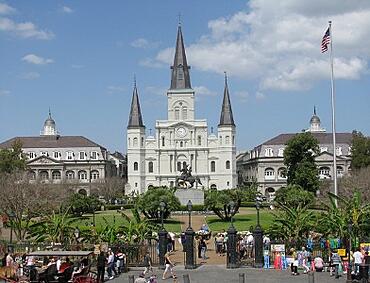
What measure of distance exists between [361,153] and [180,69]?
181ft

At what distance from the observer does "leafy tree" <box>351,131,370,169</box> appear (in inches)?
3280

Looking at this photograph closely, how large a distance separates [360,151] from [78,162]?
2535 inches

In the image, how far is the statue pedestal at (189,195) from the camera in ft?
240

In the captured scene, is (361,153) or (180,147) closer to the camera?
(361,153)

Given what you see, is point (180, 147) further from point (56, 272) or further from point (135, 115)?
point (56, 272)

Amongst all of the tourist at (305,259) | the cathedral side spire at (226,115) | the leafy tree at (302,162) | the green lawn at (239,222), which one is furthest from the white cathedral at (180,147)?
the tourist at (305,259)

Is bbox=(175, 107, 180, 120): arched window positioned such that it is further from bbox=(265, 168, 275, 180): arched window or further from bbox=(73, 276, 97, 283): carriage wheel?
bbox=(73, 276, 97, 283): carriage wheel

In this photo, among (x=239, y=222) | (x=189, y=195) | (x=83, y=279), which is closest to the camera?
(x=83, y=279)

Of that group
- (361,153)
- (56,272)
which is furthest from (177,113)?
(56,272)

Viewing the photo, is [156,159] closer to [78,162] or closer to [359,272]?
[78,162]

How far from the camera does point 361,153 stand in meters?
84.6

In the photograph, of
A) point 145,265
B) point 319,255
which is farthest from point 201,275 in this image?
point 319,255

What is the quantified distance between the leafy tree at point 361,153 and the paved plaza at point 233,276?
189ft

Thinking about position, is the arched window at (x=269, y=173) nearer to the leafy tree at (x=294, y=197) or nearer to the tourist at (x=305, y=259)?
the leafy tree at (x=294, y=197)
